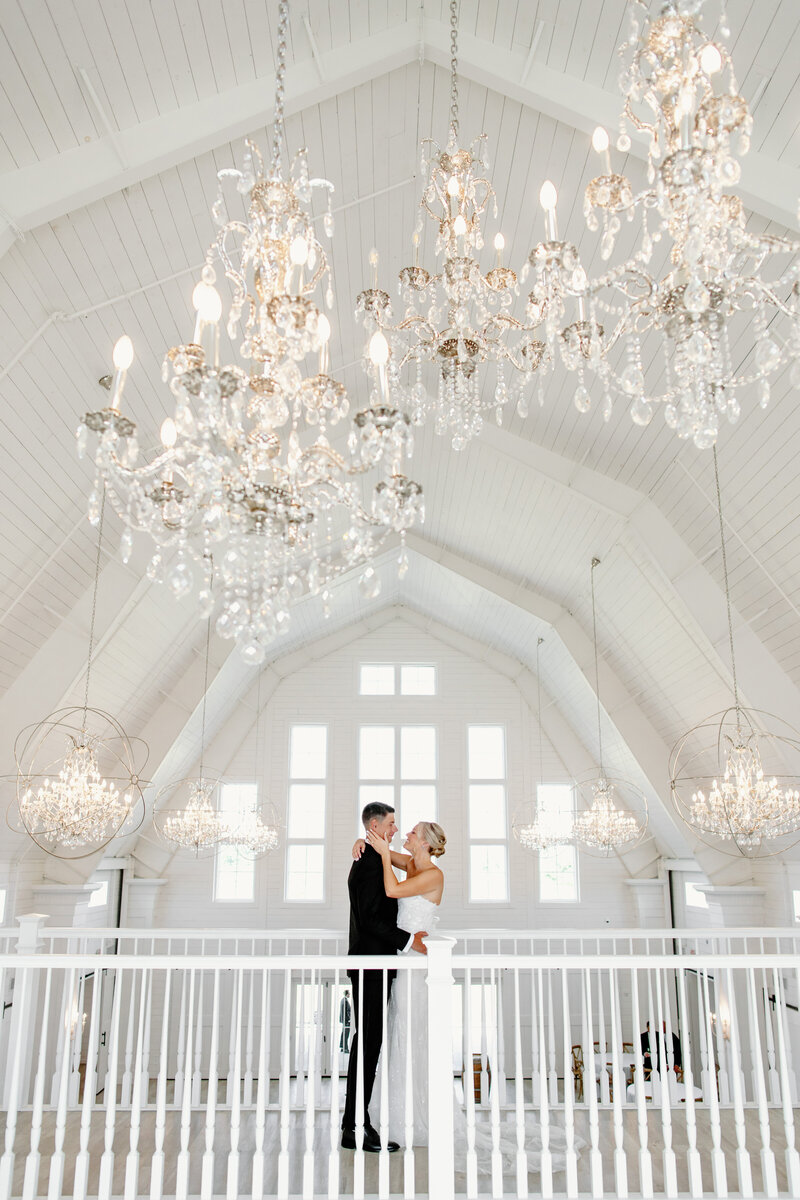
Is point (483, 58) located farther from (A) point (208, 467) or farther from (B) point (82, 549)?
(B) point (82, 549)

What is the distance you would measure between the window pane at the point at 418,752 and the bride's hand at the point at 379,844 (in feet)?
29.0

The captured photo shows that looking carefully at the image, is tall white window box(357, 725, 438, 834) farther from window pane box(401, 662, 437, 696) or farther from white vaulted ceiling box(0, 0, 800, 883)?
white vaulted ceiling box(0, 0, 800, 883)

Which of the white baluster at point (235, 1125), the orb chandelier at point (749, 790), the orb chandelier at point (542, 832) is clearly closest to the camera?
the white baluster at point (235, 1125)

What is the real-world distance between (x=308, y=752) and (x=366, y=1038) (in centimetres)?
907

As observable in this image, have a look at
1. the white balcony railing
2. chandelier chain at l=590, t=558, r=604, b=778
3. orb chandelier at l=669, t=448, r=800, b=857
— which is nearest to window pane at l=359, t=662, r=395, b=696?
chandelier chain at l=590, t=558, r=604, b=778

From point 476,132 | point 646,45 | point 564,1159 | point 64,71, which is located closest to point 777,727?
point 564,1159

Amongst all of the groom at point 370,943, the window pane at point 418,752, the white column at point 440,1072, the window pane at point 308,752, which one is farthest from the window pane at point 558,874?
the white column at point 440,1072

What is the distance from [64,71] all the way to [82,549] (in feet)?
11.5

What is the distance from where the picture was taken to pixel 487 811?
12.9m

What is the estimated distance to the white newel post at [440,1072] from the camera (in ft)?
10.6

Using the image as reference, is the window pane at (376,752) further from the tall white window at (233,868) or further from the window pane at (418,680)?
the tall white window at (233,868)

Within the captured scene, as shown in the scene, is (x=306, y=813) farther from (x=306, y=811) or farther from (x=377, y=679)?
(x=377, y=679)

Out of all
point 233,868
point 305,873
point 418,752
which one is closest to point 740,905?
point 418,752

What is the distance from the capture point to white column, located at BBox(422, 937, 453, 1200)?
10.6 feet
